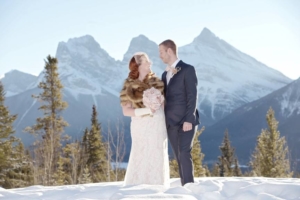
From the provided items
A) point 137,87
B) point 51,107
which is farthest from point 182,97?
point 51,107

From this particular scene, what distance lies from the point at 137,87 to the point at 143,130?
1.78ft

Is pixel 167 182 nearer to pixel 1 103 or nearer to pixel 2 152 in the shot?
pixel 2 152

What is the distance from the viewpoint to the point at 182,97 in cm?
458

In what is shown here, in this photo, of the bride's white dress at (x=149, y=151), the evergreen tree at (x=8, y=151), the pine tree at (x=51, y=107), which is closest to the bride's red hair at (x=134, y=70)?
the bride's white dress at (x=149, y=151)

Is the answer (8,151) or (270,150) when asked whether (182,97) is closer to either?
(8,151)

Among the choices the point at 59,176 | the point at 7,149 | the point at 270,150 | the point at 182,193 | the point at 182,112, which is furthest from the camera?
the point at 270,150

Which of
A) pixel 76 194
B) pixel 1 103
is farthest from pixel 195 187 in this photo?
pixel 1 103

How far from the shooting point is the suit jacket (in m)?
4.51

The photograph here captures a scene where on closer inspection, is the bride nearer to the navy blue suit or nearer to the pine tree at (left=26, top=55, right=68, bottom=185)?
the navy blue suit

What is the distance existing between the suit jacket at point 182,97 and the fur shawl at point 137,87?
178 mm

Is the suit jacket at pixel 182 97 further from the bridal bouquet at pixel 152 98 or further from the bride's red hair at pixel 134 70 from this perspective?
the bride's red hair at pixel 134 70

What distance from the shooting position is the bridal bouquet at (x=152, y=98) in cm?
442

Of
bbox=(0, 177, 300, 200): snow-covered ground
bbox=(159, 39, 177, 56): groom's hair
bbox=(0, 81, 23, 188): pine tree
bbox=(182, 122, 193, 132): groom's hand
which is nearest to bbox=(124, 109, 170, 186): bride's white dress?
bbox=(182, 122, 193, 132): groom's hand

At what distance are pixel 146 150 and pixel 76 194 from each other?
1356 millimetres
